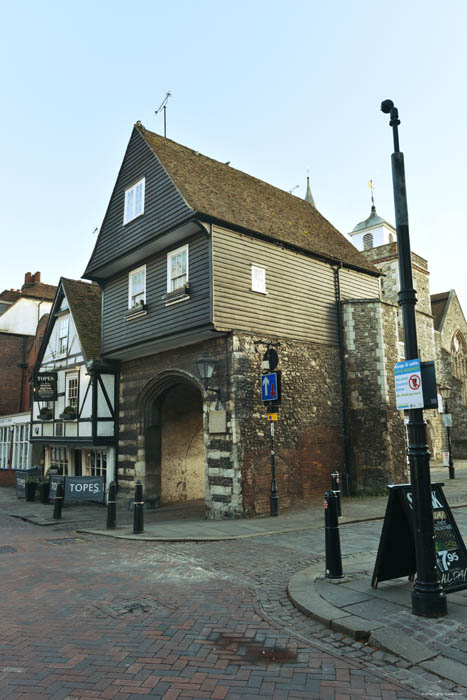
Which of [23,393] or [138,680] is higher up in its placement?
[23,393]

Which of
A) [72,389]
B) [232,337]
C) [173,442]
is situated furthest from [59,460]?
[232,337]

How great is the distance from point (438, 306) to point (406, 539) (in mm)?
36152

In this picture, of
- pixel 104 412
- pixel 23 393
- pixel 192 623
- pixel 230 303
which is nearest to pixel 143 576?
pixel 192 623

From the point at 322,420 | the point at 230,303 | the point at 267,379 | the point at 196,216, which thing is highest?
the point at 196,216

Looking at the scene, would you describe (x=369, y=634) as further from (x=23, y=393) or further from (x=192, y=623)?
(x=23, y=393)

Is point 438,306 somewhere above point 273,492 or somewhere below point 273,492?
above

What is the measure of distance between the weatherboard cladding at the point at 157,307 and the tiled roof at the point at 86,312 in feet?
3.12

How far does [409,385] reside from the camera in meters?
5.53

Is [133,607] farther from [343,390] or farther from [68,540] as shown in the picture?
[343,390]

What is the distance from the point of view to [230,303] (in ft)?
45.3

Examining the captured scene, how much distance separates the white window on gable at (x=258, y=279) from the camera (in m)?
14.7

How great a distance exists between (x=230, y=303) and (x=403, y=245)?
8183 millimetres

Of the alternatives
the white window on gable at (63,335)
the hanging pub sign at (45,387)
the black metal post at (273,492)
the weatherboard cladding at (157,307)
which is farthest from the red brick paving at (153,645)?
the white window on gable at (63,335)

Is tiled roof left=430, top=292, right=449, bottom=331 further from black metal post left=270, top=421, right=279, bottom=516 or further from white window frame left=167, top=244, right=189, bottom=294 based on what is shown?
black metal post left=270, top=421, right=279, bottom=516
